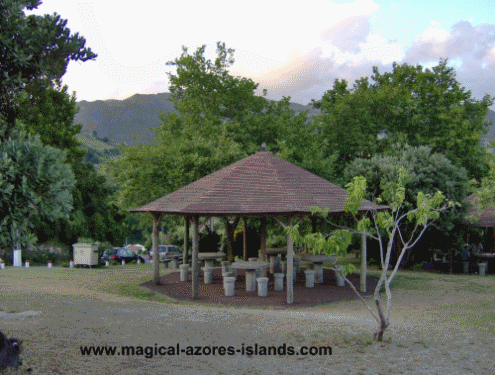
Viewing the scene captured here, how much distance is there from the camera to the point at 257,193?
15.9 meters

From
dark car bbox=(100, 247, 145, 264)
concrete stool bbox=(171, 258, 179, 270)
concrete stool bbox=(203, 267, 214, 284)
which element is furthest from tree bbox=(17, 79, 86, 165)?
concrete stool bbox=(203, 267, 214, 284)

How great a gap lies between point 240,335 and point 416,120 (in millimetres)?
28891

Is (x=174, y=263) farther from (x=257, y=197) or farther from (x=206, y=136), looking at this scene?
(x=257, y=197)

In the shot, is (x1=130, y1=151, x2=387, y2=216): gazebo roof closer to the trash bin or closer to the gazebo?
the gazebo

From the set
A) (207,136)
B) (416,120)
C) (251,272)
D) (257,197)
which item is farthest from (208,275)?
(416,120)

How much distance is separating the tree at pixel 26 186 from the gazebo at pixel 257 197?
24.2ft

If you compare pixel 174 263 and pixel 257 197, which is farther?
pixel 174 263

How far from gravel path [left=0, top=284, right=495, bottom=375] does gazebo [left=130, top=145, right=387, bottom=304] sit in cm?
311

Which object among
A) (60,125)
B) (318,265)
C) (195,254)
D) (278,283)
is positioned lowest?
(278,283)

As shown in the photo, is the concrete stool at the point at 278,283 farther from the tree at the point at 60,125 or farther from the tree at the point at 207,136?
the tree at the point at 60,125

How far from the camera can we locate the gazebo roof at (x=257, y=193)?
14695mm

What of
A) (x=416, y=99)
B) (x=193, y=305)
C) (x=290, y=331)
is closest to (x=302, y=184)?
(x=193, y=305)

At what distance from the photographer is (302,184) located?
56.2 ft

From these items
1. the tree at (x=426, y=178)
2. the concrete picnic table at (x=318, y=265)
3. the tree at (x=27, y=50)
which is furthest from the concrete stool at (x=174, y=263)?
the tree at (x=27, y=50)
